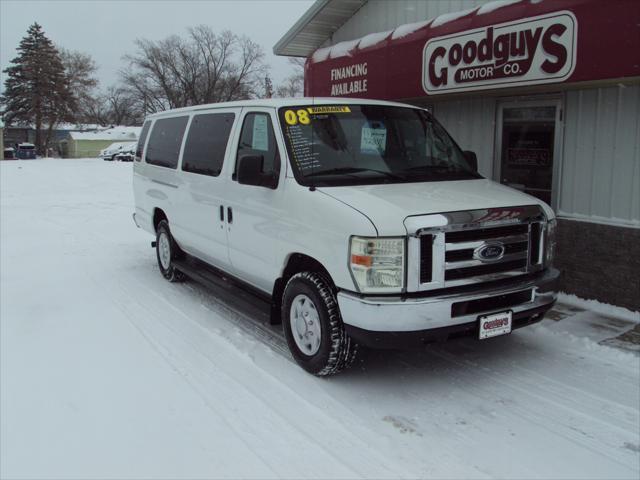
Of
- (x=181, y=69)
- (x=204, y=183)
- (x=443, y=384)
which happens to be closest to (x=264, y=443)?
(x=443, y=384)

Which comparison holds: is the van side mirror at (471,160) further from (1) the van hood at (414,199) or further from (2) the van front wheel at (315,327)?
(2) the van front wheel at (315,327)

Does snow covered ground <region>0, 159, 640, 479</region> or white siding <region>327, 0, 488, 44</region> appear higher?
white siding <region>327, 0, 488, 44</region>

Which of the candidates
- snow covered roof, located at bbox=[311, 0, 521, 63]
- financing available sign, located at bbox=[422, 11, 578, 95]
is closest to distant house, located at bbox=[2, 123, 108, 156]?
snow covered roof, located at bbox=[311, 0, 521, 63]

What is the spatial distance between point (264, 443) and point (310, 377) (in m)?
1.08

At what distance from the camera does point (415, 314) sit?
4.22 meters

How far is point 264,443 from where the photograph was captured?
3.89 meters

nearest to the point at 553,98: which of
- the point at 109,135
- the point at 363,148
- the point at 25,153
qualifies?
the point at 363,148

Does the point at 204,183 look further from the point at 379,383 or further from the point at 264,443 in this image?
the point at 264,443

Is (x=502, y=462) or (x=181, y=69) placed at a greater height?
(x=181, y=69)

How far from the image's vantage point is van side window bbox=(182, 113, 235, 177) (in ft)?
20.5

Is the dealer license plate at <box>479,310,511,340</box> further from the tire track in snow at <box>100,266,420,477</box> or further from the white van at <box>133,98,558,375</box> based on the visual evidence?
the tire track in snow at <box>100,266,420,477</box>

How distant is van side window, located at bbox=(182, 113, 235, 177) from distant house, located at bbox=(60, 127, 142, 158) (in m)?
64.8

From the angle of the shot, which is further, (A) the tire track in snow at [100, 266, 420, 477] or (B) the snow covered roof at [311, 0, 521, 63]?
(B) the snow covered roof at [311, 0, 521, 63]

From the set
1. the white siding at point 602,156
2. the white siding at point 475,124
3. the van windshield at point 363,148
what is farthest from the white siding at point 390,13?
the van windshield at point 363,148
